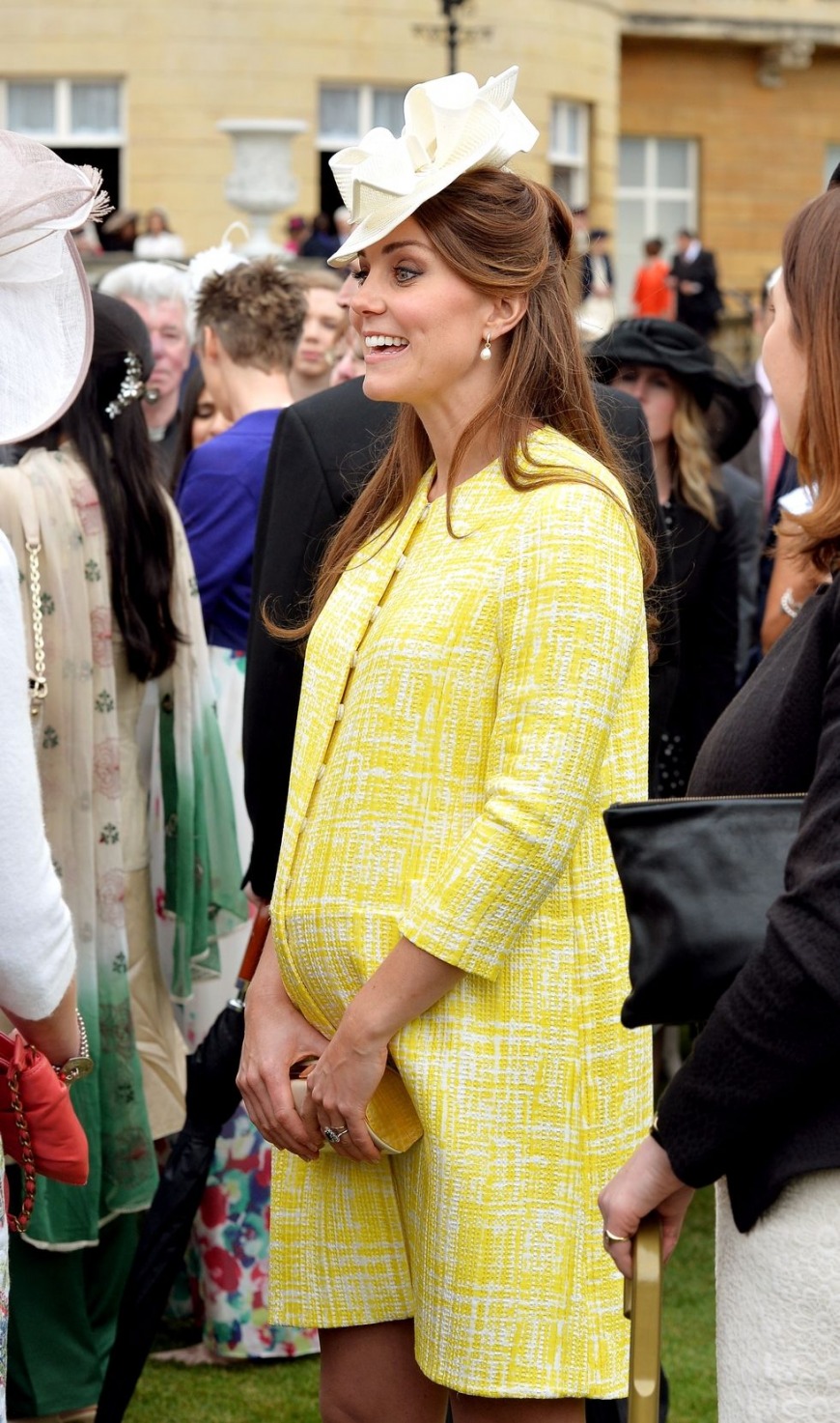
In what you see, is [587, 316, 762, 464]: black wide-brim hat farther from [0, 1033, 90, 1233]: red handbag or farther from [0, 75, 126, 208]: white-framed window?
[0, 75, 126, 208]: white-framed window

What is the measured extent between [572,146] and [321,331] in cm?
3073

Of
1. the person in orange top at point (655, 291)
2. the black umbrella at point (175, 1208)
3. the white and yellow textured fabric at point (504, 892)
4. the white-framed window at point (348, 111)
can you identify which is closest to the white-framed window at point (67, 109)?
the white-framed window at point (348, 111)

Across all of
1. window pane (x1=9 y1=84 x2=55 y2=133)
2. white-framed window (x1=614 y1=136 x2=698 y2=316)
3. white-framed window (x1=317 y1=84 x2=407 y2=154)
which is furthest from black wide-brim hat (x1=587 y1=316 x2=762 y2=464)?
white-framed window (x1=614 y1=136 x2=698 y2=316)

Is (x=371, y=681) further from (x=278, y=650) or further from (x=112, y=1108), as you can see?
(x=112, y=1108)

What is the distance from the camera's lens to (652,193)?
133 ft

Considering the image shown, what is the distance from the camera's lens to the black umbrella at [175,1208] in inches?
139

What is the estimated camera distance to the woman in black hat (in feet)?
17.4

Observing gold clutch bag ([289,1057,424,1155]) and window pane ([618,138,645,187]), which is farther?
window pane ([618,138,645,187])

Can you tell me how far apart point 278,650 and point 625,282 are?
120ft

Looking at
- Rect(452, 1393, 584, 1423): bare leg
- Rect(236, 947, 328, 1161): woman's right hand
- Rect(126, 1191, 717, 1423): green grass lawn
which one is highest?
Rect(236, 947, 328, 1161): woman's right hand

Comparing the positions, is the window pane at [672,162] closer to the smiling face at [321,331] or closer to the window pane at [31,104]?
the window pane at [31,104]

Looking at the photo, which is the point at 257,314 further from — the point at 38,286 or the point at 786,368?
the point at 786,368

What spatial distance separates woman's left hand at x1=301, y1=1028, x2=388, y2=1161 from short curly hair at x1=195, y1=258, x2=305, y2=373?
2.64 metres

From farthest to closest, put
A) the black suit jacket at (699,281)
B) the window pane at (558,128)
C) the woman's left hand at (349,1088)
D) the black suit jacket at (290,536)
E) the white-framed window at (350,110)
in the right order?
the window pane at (558,128) < the white-framed window at (350,110) < the black suit jacket at (699,281) < the black suit jacket at (290,536) < the woman's left hand at (349,1088)
